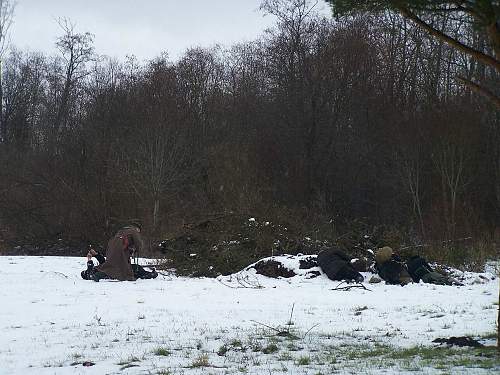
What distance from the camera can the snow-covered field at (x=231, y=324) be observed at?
241 inches

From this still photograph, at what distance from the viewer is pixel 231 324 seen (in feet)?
30.2

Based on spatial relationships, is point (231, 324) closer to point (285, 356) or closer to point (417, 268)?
point (285, 356)

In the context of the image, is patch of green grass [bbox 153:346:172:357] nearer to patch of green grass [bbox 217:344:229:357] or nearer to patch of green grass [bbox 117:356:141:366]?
patch of green grass [bbox 117:356:141:366]

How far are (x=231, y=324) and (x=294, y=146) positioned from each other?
24.3 metres

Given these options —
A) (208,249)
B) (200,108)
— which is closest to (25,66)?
(200,108)

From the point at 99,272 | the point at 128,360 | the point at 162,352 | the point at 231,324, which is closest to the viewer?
the point at 128,360

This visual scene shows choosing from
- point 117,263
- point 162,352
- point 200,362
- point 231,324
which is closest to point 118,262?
point 117,263

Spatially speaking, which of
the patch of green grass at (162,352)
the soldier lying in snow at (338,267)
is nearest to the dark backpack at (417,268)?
the soldier lying in snow at (338,267)

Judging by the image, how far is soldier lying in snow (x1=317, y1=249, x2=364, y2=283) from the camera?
1427 cm

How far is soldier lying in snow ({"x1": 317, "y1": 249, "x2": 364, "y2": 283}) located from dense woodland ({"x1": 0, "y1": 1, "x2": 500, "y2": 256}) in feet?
15.1

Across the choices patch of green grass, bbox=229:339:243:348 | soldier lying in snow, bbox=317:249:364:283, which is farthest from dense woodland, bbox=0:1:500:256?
Answer: patch of green grass, bbox=229:339:243:348

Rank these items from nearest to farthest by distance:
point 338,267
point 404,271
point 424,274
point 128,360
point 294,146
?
1. point 128,360
2. point 424,274
3. point 404,271
4. point 338,267
5. point 294,146

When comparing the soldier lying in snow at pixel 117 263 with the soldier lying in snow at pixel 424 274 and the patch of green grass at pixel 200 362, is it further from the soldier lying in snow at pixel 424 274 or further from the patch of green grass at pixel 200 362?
the patch of green grass at pixel 200 362

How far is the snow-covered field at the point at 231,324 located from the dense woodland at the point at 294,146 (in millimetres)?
6738
